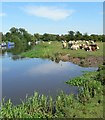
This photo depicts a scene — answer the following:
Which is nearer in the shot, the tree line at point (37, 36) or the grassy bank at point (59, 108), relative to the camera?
the grassy bank at point (59, 108)

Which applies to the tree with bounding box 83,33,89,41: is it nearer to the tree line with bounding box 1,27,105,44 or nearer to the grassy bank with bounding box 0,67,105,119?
the tree line with bounding box 1,27,105,44

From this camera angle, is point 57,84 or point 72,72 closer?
point 57,84

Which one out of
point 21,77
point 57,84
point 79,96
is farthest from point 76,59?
point 79,96

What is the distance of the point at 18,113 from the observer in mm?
12180

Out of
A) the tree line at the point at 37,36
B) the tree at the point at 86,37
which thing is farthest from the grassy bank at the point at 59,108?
the tree at the point at 86,37

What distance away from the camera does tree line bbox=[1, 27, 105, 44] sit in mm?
82144

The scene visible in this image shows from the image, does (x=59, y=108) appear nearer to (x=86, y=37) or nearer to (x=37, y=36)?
(x=86, y=37)

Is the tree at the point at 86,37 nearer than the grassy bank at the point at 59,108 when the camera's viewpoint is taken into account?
No

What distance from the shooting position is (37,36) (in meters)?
114

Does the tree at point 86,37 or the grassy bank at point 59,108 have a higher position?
the tree at point 86,37

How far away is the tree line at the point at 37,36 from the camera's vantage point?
270 feet

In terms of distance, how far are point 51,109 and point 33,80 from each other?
11257mm

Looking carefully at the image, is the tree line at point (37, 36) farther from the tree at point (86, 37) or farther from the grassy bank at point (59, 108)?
the grassy bank at point (59, 108)

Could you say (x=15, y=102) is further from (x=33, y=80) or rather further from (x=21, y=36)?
(x=21, y=36)
